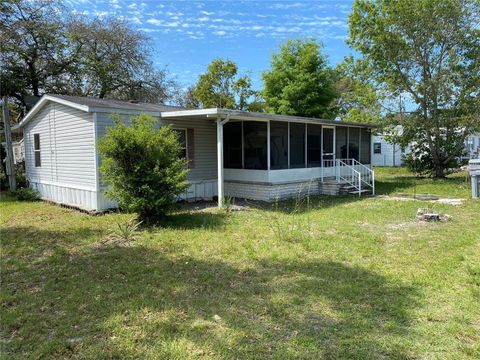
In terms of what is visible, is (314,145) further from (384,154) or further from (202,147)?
(384,154)

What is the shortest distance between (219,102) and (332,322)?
2687 cm

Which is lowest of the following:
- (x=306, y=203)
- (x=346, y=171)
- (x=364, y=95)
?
(x=306, y=203)

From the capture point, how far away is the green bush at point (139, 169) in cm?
703

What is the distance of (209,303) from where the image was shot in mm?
3809

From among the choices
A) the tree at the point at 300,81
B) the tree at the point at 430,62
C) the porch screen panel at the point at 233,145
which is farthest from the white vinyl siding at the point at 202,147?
the tree at the point at 300,81

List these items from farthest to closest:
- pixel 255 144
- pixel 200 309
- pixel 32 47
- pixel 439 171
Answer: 1. pixel 32 47
2. pixel 439 171
3. pixel 255 144
4. pixel 200 309

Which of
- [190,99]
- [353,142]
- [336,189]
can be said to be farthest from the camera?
[190,99]

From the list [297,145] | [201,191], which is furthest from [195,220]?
[297,145]

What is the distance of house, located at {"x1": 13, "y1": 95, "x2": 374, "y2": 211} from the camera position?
925 cm

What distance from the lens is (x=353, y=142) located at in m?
15.0

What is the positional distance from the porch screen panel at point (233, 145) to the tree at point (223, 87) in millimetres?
17371

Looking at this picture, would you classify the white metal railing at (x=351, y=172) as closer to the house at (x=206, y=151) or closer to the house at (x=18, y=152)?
the house at (x=206, y=151)

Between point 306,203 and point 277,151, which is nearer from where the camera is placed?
point 306,203

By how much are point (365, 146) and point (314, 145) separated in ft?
14.0
